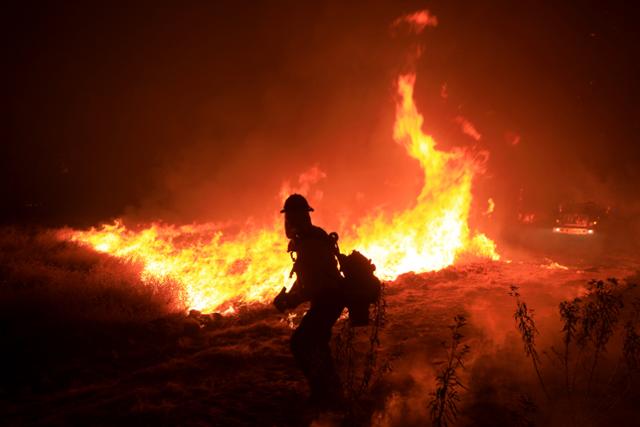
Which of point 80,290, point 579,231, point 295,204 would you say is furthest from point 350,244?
point 579,231

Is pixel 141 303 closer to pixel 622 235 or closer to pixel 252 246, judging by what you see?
pixel 252 246

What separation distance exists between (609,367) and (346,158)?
56.2ft

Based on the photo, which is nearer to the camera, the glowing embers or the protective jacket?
the protective jacket

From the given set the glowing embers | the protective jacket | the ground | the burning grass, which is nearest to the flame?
the burning grass

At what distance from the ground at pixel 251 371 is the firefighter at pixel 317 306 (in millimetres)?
314

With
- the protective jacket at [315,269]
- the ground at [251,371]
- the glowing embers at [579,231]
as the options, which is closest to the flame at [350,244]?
the ground at [251,371]

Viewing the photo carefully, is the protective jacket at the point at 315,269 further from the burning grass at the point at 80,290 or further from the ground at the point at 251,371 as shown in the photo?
the burning grass at the point at 80,290

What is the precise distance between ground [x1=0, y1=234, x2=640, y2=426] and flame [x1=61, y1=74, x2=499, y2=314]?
1.83 meters

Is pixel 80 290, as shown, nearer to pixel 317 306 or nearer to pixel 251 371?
pixel 251 371

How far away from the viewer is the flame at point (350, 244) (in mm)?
9727

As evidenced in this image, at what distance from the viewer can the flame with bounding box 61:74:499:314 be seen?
9727 millimetres

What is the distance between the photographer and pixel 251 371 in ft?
17.2

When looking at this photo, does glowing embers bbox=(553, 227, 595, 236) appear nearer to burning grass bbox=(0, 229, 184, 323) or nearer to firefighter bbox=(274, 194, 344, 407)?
burning grass bbox=(0, 229, 184, 323)

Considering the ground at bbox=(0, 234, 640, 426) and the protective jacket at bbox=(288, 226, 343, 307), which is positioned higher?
the protective jacket at bbox=(288, 226, 343, 307)
